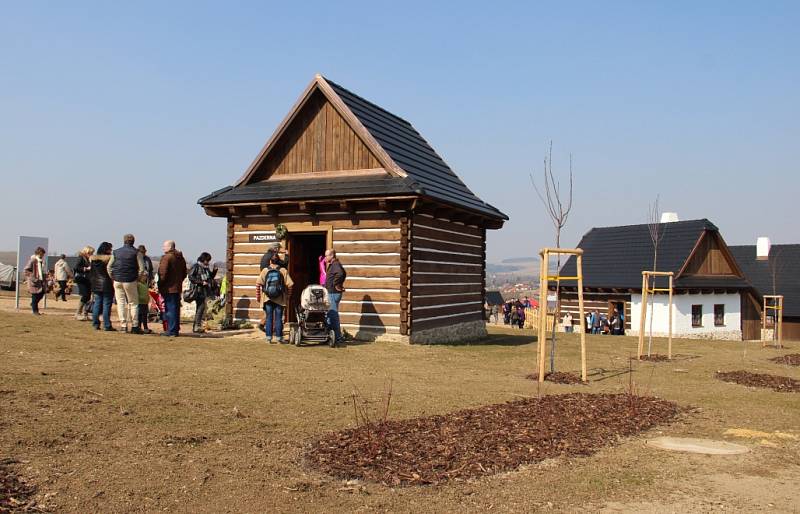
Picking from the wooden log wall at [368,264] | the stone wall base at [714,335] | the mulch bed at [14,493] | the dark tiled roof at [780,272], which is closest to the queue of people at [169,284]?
the wooden log wall at [368,264]

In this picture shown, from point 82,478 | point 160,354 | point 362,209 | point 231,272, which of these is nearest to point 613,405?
point 82,478

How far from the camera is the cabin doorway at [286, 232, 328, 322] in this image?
1711cm

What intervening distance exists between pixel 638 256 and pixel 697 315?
4617 millimetres

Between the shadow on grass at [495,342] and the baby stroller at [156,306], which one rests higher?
the baby stroller at [156,306]

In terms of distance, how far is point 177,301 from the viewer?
47.3 feet

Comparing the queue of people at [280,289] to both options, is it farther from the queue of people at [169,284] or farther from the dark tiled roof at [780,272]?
the dark tiled roof at [780,272]

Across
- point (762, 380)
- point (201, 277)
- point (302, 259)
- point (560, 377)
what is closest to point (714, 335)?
point (762, 380)

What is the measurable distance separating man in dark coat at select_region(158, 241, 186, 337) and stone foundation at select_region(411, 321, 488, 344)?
5213mm

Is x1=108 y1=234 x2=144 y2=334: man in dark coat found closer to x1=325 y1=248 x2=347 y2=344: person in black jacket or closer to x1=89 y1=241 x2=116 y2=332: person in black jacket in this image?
x1=89 y1=241 x2=116 y2=332: person in black jacket

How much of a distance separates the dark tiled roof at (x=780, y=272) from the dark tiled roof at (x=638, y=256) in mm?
11276

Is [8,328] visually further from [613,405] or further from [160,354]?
[613,405]

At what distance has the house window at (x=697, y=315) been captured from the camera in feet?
125

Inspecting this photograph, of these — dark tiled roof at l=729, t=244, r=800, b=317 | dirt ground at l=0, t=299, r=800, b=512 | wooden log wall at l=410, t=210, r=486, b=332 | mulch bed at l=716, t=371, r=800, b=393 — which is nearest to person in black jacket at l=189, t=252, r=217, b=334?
dirt ground at l=0, t=299, r=800, b=512

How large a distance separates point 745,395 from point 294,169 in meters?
11.9
